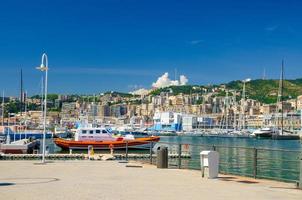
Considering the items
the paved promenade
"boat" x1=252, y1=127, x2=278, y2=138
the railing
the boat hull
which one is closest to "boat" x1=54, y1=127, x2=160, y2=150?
the boat hull

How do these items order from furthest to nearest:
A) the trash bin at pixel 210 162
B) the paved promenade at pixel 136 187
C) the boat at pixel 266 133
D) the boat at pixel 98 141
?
the boat at pixel 266 133 → the boat at pixel 98 141 → the trash bin at pixel 210 162 → the paved promenade at pixel 136 187

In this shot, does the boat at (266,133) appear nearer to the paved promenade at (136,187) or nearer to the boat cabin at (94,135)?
the boat cabin at (94,135)

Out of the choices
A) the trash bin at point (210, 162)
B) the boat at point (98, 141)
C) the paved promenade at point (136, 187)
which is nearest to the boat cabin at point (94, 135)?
the boat at point (98, 141)

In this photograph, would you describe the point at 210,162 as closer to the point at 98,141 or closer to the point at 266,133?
the point at 98,141

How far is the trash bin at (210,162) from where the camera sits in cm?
1675

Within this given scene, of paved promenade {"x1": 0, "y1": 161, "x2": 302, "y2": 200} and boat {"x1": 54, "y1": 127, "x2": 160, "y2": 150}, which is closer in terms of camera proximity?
paved promenade {"x1": 0, "y1": 161, "x2": 302, "y2": 200}

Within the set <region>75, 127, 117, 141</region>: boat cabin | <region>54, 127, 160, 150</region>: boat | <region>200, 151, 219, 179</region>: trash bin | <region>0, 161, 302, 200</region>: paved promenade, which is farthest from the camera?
<region>75, 127, 117, 141</region>: boat cabin

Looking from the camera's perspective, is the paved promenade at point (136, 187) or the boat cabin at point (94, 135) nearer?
the paved promenade at point (136, 187)

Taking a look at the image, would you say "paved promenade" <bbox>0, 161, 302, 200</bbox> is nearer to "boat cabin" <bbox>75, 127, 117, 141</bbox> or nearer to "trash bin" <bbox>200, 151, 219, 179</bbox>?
"trash bin" <bbox>200, 151, 219, 179</bbox>

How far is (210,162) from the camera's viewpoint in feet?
55.6

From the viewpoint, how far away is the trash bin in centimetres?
1675

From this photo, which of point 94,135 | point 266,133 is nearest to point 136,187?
point 94,135

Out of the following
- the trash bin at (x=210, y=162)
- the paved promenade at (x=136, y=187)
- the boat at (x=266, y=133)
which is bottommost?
the boat at (x=266, y=133)

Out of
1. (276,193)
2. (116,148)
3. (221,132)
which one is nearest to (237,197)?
(276,193)
